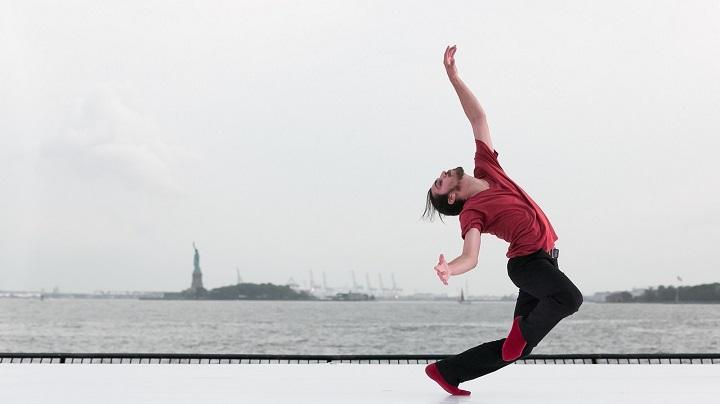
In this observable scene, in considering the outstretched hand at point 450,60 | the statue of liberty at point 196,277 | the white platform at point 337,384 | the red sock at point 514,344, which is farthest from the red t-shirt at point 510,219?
the statue of liberty at point 196,277

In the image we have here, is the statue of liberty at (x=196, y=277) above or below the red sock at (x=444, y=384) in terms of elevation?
above

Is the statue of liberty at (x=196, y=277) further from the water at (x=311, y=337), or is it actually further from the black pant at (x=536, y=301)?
the black pant at (x=536, y=301)

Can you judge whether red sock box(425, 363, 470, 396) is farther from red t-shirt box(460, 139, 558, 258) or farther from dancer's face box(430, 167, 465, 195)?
dancer's face box(430, 167, 465, 195)

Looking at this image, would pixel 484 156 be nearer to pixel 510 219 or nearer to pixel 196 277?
pixel 510 219

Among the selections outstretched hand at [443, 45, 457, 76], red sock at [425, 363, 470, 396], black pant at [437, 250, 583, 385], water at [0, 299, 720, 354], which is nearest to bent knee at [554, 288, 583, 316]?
black pant at [437, 250, 583, 385]

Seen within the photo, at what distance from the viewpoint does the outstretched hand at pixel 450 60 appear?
3.92 metres

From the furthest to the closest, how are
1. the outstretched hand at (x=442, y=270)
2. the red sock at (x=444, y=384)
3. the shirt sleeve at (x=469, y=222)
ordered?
the red sock at (x=444, y=384), the shirt sleeve at (x=469, y=222), the outstretched hand at (x=442, y=270)

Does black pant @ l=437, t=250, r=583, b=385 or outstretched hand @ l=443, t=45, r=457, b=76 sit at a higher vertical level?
outstretched hand @ l=443, t=45, r=457, b=76

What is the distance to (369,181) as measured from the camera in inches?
2657

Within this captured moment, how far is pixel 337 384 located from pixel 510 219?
1521 mm

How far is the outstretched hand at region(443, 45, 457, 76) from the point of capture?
3924 mm

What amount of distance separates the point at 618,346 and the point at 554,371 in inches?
1948

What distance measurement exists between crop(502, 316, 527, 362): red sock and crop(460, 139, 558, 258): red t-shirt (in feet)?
1.20

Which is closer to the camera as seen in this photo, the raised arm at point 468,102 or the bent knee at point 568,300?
the bent knee at point 568,300
